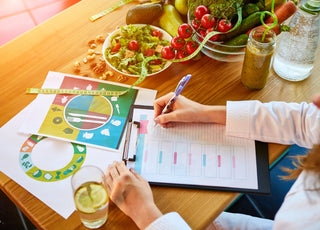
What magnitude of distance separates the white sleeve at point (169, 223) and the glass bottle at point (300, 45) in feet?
2.29

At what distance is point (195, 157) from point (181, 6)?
709mm

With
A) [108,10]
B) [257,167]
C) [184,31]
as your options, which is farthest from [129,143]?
[108,10]

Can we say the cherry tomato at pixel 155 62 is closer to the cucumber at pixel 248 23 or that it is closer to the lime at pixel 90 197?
the cucumber at pixel 248 23

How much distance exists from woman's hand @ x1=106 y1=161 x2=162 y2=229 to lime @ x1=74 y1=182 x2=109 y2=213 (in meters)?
0.06

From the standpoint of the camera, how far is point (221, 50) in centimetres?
124

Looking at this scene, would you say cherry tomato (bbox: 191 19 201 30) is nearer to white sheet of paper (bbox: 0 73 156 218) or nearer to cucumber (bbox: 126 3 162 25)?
cucumber (bbox: 126 3 162 25)

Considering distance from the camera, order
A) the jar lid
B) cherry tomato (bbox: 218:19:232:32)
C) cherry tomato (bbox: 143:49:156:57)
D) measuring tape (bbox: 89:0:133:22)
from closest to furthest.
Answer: the jar lid
cherry tomato (bbox: 218:19:232:32)
cherry tomato (bbox: 143:49:156:57)
measuring tape (bbox: 89:0:133:22)

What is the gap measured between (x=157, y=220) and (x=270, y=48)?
66 centimetres

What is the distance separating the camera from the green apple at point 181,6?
138 centimetres

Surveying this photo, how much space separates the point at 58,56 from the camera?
1.31 meters

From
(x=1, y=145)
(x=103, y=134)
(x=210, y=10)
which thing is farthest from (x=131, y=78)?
(x=1, y=145)

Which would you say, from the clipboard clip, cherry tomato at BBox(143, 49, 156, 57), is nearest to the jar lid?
cherry tomato at BBox(143, 49, 156, 57)

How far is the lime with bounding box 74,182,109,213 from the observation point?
2.70 feet

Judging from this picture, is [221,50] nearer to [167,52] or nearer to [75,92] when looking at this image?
[167,52]
